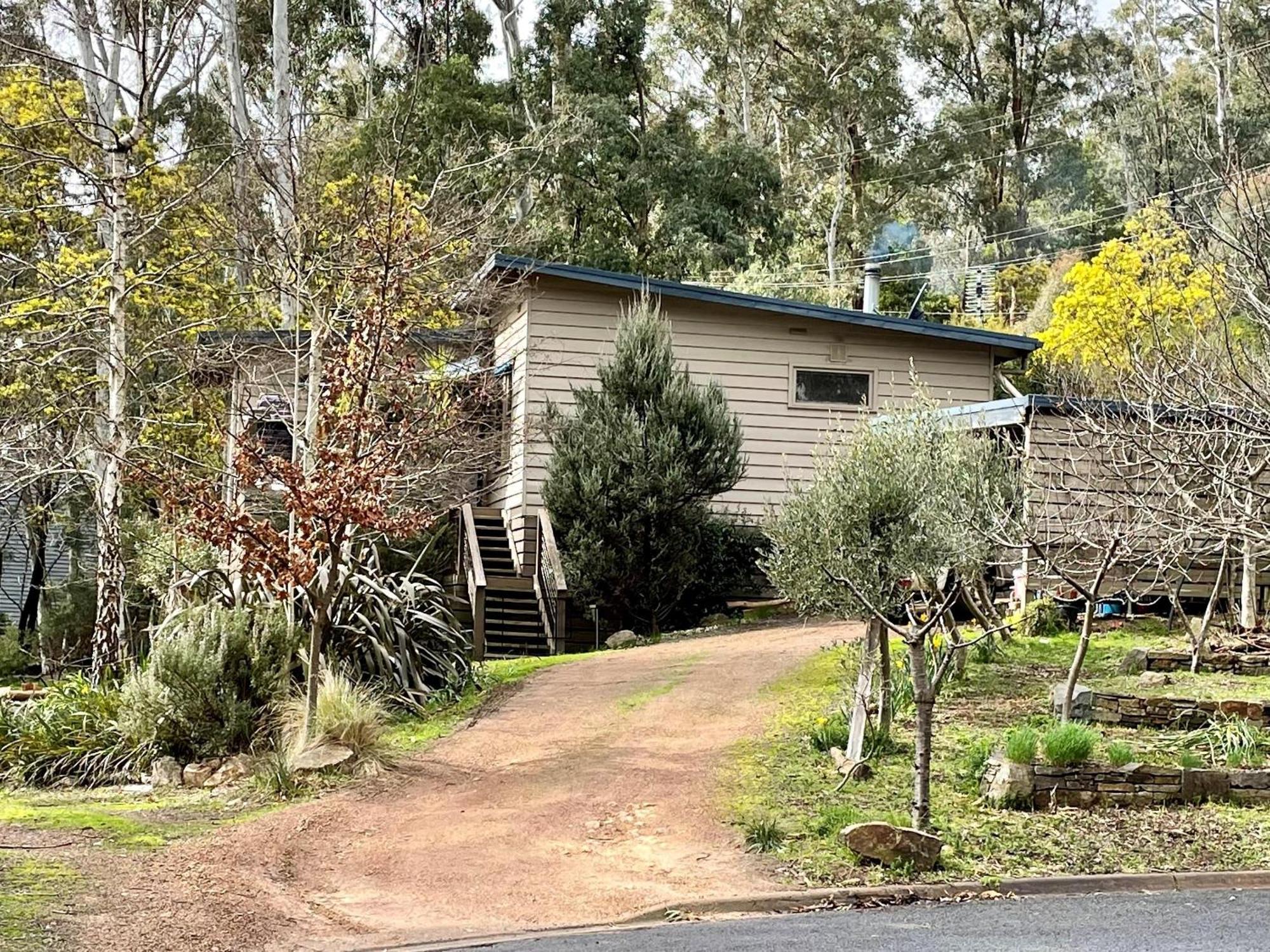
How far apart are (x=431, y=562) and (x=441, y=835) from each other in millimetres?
10034

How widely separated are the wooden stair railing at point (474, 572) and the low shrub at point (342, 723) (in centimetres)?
425

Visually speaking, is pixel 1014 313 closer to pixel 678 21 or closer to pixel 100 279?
pixel 678 21

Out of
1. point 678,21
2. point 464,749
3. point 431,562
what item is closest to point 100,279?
point 431,562

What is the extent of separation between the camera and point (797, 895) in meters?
7.52

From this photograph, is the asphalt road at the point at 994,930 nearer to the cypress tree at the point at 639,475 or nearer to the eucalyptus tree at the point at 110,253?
the eucalyptus tree at the point at 110,253

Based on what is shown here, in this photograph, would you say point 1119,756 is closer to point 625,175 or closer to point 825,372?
point 825,372

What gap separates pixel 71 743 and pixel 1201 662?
10.4 m

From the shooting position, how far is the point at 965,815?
884cm

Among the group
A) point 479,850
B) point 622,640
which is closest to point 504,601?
point 622,640

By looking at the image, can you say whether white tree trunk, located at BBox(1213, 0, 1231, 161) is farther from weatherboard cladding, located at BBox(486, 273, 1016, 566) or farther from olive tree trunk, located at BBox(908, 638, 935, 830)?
olive tree trunk, located at BBox(908, 638, 935, 830)

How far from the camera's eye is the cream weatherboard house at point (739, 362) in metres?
19.4

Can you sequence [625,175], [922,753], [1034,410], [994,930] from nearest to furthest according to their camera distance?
[994,930] < [922,753] < [1034,410] < [625,175]

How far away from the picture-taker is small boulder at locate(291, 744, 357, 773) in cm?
1022

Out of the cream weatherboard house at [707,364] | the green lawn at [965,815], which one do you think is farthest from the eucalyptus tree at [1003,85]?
the green lawn at [965,815]
